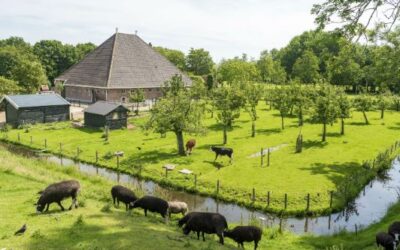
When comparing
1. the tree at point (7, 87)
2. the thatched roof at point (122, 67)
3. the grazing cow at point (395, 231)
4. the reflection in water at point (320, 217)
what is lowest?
the reflection in water at point (320, 217)

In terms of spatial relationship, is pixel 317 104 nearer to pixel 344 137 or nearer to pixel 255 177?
pixel 344 137

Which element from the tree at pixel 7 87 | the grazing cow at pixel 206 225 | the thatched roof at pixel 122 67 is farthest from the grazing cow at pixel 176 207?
the thatched roof at pixel 122 67

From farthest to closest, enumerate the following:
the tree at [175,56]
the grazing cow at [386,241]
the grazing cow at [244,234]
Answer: the tree at [175,56], the grazing cow at [244,234], the grazing cow at [386,241]

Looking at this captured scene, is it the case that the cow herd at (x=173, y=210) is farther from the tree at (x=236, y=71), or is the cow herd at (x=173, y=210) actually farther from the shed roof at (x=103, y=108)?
the tree at (x=236, y=71)

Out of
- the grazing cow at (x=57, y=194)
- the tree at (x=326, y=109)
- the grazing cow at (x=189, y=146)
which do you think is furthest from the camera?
the tree at (x=326, y=109)

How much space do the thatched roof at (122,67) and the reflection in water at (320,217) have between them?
3892cm

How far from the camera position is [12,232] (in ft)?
49.9

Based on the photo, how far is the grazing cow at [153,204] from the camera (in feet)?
63.4

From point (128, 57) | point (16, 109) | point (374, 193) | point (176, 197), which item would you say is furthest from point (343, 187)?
point (128, 57)

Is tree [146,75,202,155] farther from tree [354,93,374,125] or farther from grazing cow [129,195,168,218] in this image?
tree [354,93,374,125]

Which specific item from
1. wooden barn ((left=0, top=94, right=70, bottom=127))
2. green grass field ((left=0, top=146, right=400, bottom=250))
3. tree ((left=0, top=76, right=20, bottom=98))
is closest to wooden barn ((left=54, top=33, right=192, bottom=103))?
tree ((left=0, top=76, right=20, bottom=98))

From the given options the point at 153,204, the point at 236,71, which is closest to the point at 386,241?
the point at 153,204

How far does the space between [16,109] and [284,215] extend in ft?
127

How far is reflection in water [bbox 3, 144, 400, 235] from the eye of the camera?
73.5 ft
